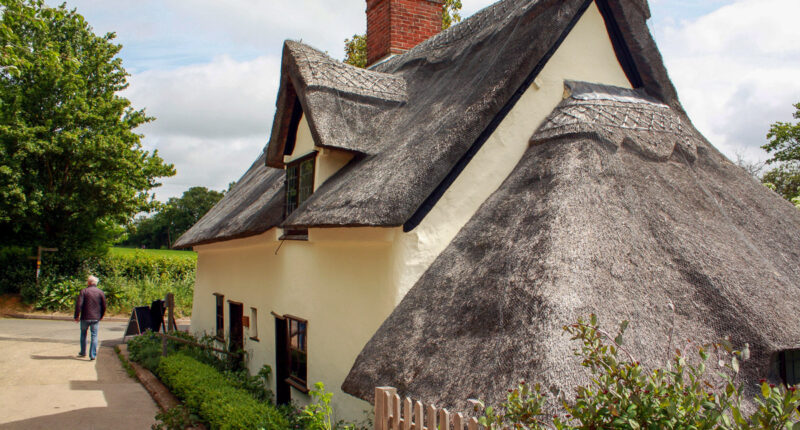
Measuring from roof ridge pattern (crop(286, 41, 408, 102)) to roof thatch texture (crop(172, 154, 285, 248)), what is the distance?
227 cm

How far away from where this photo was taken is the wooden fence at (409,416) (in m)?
3.32

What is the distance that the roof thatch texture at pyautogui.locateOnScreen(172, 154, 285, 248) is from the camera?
8711mm

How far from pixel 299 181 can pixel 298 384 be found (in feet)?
9.76

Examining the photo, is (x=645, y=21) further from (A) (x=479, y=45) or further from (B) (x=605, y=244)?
(B) (x=605, y=244)

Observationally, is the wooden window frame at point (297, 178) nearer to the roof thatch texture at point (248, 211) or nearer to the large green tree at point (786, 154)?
the roof thatch texture at point (248, 211)

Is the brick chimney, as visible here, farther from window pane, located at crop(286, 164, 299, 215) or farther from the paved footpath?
the paved footpath

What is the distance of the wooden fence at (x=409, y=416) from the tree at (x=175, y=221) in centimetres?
7596

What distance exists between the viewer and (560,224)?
425cm

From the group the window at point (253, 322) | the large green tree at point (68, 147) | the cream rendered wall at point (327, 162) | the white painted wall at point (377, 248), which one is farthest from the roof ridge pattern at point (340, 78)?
the large green tree at point (68, 147)

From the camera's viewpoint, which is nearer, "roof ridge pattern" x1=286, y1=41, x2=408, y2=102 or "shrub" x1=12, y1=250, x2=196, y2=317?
"roof ridge pattern" x1=286, y1=41, x2=408, y2=102

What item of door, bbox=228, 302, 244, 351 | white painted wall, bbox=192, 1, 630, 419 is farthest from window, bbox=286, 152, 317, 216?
door, bbox=228, 302, 244, 351

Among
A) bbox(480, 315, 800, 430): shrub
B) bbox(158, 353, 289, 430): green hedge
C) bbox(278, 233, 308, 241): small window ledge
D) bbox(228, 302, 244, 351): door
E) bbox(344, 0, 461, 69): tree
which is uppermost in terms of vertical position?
bbox(344, 0, 461, 69): tree

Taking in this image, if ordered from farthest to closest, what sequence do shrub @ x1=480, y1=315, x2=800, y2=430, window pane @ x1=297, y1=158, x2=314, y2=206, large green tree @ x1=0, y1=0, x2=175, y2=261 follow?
A: large green tree @ x1=0, y1=0, x2=175, y2=261 < window pane @ x1=297, y1=158, x2=314, y2=206 < shrub @ x1=480, y1=315, x2=800, y2=430

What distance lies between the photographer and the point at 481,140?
5.67 meters
